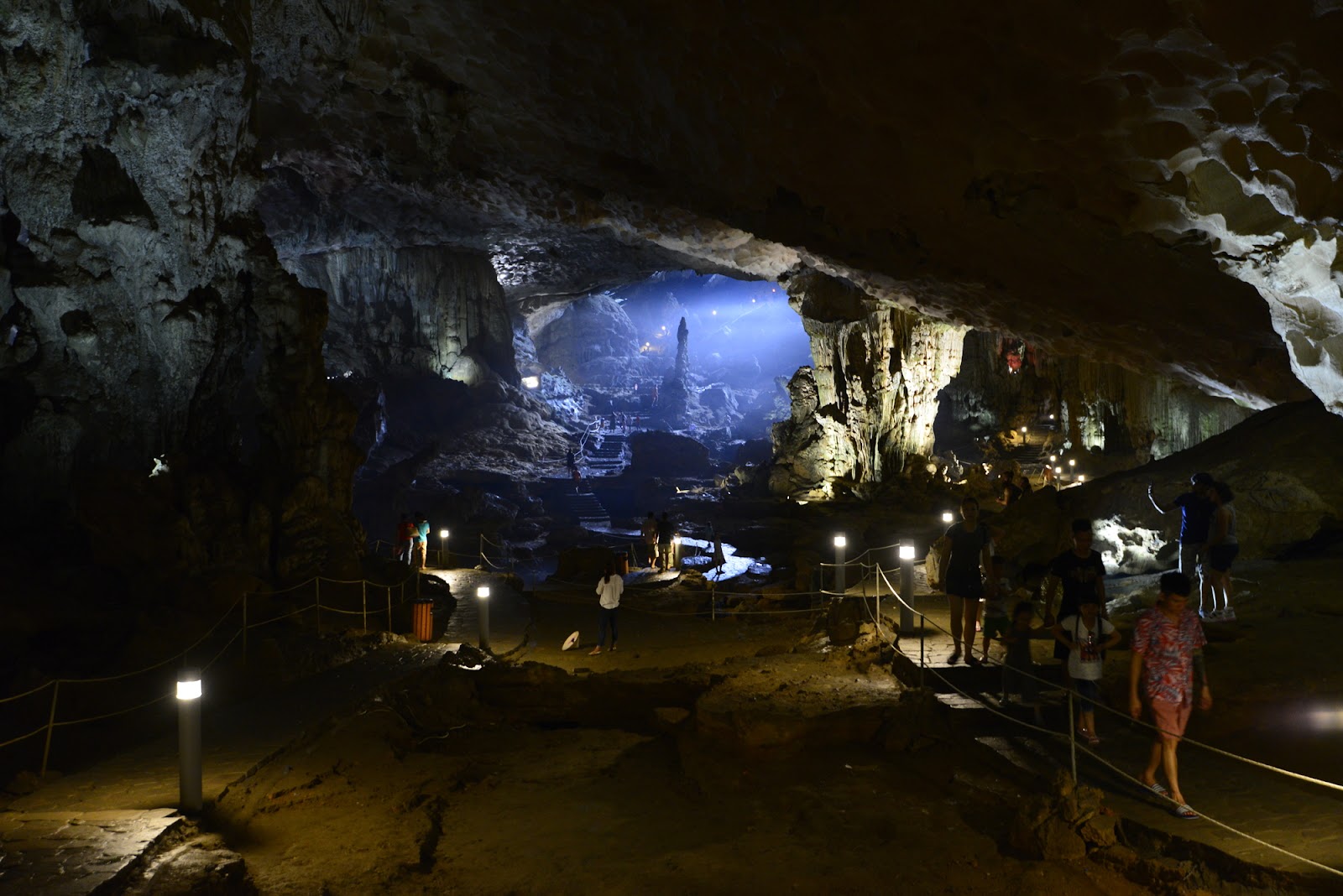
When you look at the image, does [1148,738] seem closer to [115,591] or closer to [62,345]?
[115,591]

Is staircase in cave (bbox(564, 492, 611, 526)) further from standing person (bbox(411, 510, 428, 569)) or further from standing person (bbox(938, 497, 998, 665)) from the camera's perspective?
standing person (bbox(938, 497, 998, 665))

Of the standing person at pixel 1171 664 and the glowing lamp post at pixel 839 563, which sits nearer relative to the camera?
the standing person at pixel 1171 664

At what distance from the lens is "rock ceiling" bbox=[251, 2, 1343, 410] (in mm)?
5066

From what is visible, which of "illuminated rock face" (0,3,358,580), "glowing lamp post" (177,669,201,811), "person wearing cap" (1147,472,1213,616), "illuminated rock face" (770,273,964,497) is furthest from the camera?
"illuminated rock face" (770,273,964,497)

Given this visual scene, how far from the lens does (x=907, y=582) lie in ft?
31.1

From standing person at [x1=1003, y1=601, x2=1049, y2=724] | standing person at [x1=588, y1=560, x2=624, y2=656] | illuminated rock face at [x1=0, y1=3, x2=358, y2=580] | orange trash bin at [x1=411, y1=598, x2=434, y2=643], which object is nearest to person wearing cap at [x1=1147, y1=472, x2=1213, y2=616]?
standing person at [x1=1003, y1=601, x2=1049, y2=724]

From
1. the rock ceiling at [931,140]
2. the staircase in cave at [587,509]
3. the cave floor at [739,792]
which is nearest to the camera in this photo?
the cave floor at [739,792]

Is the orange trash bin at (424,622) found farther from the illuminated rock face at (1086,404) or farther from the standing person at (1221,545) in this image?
the illuminated rock face at (1086,404)

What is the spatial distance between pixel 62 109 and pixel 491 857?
11043 mm

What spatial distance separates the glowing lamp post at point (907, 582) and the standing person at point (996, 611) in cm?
149

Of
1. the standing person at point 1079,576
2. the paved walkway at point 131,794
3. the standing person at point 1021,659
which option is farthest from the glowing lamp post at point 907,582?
the paved walkway at point 131,794

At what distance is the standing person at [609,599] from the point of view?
1057 centimetres

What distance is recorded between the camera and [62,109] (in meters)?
10.7

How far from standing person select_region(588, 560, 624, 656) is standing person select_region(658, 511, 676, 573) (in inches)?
272
